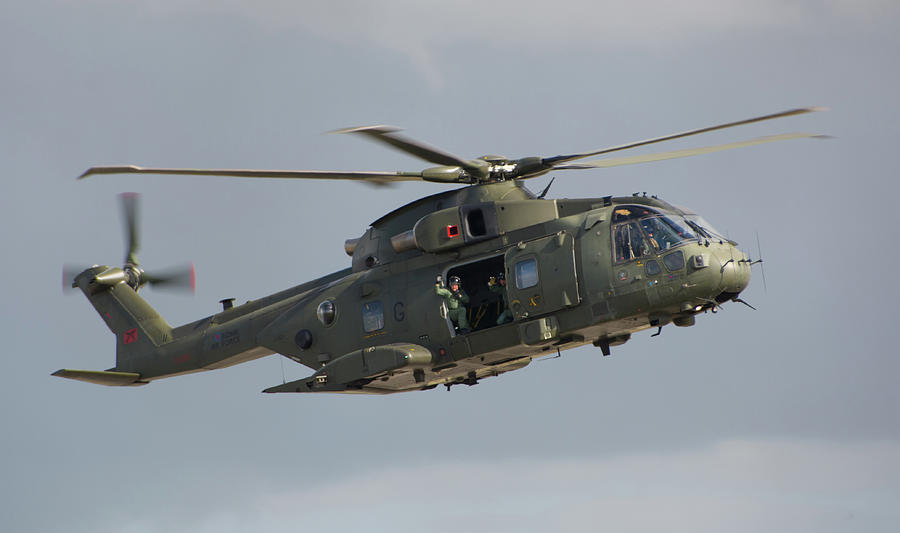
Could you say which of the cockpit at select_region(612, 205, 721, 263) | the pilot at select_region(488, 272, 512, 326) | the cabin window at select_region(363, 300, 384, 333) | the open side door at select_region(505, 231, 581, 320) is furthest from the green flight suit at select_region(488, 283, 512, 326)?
the cockpit at select_region(612, 205, 721, 263)

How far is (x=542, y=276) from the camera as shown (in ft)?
71.0

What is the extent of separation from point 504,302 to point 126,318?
1084cm

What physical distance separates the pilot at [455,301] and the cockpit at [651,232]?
334cm

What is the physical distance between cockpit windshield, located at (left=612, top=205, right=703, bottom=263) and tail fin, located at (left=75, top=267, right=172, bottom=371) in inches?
462

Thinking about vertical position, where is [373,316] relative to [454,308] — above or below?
above

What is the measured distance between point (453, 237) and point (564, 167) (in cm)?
282

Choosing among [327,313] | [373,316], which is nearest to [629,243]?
[373,316]

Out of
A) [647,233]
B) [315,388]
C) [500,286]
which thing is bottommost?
[315,388]

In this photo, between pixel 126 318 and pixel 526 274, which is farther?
pixel 126 318

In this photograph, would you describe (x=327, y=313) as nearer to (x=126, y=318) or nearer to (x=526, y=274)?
(x=526, y=274)

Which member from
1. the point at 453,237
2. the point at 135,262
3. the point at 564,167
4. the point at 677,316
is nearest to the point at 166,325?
the point at 135,262

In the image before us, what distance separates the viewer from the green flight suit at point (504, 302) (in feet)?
72.9

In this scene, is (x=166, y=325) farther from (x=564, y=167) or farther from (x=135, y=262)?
(x=564, y=167)

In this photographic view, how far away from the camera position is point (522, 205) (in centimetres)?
2266
